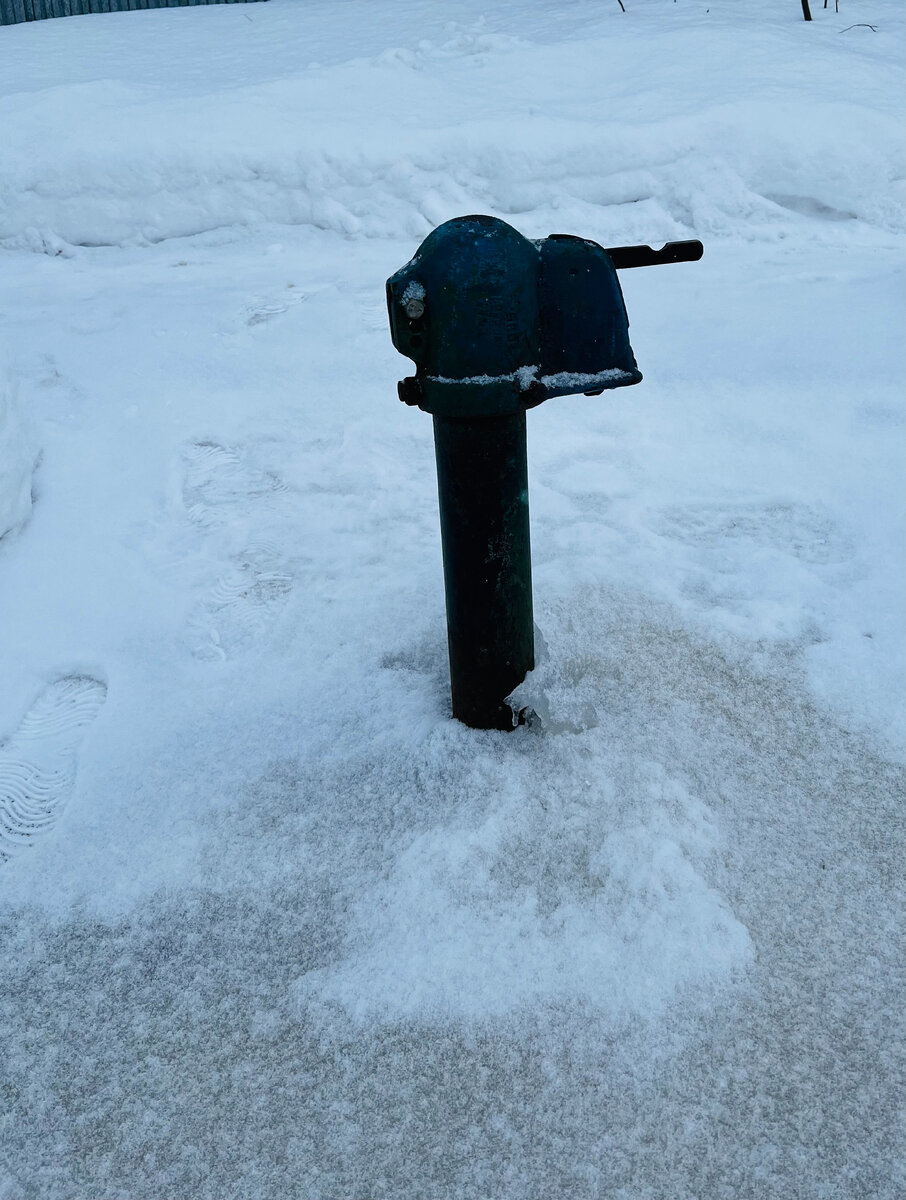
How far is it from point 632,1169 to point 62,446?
7.68 feet

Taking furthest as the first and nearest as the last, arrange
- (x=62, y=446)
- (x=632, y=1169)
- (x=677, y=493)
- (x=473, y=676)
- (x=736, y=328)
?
(x=736, y=328) → (x=62, y=446) → (x=677, y=493) → (x=473, y=676) → (x=632, y=1169)

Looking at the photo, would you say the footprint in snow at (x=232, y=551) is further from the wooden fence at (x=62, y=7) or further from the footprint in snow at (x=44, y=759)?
the wooden fence at (x=62, y=7)

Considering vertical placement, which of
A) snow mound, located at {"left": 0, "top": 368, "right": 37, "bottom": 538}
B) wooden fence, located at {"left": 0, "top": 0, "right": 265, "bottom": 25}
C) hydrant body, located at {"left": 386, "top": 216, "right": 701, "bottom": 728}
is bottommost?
snow mound, located at {"left": 0, "top": 368, "right": 37, "bottom": 538}

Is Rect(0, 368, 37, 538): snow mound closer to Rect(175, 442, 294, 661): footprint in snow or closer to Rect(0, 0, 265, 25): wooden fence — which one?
Rect(175, 442, 294, 661): footprint in snow

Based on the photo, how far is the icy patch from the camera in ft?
4.08

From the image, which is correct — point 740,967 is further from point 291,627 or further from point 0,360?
point 0,360

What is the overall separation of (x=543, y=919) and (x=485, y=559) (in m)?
0.55

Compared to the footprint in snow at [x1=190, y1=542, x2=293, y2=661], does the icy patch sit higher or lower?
A: lower

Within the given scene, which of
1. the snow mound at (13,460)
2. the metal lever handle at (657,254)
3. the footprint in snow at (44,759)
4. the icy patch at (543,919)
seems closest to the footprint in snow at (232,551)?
the footprint in snow at (44,759)

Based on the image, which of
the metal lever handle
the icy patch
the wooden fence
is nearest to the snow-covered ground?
the icy patch

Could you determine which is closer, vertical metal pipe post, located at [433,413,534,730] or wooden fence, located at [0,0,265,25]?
vertical metal pipe post, located at [433,413,534,730]

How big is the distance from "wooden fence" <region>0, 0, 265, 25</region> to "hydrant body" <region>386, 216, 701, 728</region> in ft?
25.0

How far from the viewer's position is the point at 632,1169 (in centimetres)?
105

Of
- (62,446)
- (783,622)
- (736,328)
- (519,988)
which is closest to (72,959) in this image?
(519,988)
